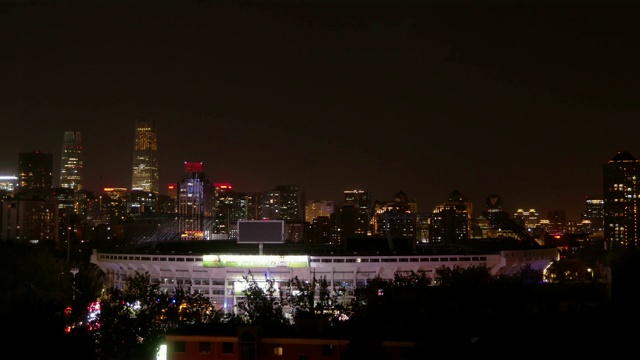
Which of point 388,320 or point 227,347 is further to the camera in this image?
point 388,320

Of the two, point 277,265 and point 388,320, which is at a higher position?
point 277,265

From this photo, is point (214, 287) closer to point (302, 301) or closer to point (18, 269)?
point (18, 269)

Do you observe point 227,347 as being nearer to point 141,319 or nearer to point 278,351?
point 278,351

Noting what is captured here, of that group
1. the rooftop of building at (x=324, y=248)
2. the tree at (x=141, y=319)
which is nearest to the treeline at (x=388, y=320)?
the tree at (x=141, y=319)

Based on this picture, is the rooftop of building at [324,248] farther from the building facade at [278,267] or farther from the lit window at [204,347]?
the lit window at [204,347]

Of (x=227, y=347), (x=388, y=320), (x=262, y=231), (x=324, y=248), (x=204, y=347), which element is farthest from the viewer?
(x=324, y=248)

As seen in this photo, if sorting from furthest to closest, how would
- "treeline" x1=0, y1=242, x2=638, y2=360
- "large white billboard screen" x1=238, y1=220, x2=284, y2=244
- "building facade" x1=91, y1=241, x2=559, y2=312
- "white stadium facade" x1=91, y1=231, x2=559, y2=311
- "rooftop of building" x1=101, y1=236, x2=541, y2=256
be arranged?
1. "rooftop of building" x1=101, y1=236, x2=541, y2=256
2. "large white billboard screen" x1=238, y1=220, x2=284, y2=244
3. "white stadium facade" x1=91, y1=231, x2=559, y2=311
4. "building facade" x1=91, y1=241, x2=559, y2=312
5. "treeline" x1=0, y1=242, x2=638, y2=360

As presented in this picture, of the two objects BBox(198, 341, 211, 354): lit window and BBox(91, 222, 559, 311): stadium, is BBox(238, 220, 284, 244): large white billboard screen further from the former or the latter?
BBox(198, 341, 211, 354): lit window

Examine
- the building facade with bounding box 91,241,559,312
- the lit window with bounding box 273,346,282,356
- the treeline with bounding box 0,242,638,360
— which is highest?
the building facade with bounding box 91,241,559,312

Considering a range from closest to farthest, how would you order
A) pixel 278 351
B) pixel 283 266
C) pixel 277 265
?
pixel 278 351
pixel 277 265
pixel 283 266

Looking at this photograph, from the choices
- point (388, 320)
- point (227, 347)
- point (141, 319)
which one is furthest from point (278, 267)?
point (227, 347)

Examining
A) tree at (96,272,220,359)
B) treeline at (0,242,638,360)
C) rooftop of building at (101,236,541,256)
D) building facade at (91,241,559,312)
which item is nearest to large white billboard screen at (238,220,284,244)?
rooftop of building at (101,236,541,256)

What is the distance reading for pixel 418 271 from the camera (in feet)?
255

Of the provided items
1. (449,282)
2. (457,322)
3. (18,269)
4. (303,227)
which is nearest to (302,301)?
(449,282)
